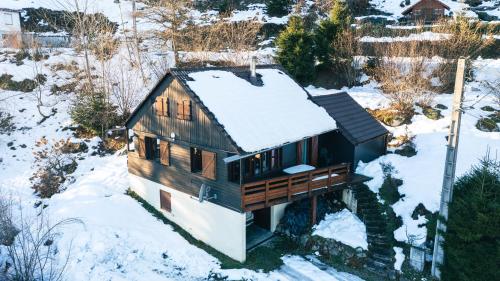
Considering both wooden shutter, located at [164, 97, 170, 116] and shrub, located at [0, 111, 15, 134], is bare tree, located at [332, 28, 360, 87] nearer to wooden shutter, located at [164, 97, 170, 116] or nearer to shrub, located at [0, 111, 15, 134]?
wooden shutter, located at [164, 97, 170, 116]

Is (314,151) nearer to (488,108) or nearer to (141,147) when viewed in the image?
(141,147)

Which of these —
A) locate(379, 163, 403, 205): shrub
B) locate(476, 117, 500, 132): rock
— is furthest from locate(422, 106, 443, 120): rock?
locate(379, 163, 403, 205): shrub

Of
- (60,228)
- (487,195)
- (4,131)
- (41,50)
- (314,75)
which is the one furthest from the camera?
(41,50)

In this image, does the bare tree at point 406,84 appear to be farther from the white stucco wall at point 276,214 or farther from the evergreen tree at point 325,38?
the white stucco wall at point 276,214

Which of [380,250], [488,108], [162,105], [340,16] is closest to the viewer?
[380,250]

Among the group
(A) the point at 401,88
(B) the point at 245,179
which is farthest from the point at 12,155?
(A) the point at 401,88

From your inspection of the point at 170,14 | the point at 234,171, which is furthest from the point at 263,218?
the point at 170,14

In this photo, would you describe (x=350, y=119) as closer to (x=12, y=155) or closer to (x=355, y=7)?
(x=12, y=155)
